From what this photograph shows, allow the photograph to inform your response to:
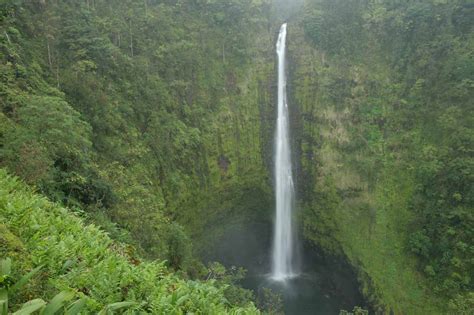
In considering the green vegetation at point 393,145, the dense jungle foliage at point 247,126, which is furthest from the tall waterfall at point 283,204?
the green vegetation at point 393,145

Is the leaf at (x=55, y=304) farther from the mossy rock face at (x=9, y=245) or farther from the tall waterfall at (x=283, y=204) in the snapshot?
the tall waterfall at (x=283, y=204)

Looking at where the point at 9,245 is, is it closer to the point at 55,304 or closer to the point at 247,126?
the point at 55,304

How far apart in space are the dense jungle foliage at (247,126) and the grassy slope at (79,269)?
4.51m

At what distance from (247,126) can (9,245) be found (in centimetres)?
2266

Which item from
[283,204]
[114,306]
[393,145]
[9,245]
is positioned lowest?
[114,306]

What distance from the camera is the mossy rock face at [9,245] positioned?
3719mm

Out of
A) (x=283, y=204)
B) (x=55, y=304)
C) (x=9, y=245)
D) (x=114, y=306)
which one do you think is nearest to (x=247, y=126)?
(x=283, y=204)

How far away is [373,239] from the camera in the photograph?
21.0 m

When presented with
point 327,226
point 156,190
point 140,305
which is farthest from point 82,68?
point 327,226

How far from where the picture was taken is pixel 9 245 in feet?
12.7

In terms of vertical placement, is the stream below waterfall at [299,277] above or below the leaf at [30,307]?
below

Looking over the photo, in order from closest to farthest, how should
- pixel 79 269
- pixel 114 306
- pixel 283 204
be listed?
1. pixel 114 306
2. pixel 79 269
3. pixel 283 204

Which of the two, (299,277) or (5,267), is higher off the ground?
(5,267)

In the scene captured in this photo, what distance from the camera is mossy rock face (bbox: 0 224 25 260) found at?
372cm
